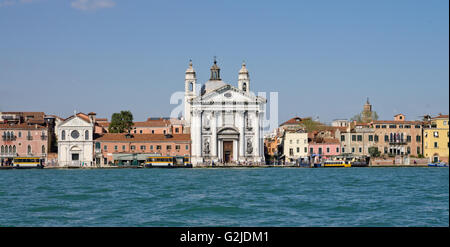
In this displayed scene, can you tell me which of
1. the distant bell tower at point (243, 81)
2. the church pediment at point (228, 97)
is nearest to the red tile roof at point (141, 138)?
the church pediment at point (228, 97)

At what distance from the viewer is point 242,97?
201 ft

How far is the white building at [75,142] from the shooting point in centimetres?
6047

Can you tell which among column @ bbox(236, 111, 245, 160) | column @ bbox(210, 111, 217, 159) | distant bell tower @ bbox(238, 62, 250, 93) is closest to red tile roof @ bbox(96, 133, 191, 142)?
column @ bbox(210, 111, 217, 159)

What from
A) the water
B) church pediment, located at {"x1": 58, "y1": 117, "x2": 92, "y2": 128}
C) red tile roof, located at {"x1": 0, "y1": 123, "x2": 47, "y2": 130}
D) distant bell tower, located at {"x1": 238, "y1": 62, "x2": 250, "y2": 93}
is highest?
distant bell tower, located at {"x1": 238, "y1": 62, "x2": 250, "y2": 93}

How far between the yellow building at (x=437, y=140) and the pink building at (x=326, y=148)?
8559 millimetres

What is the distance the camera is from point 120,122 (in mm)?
70062

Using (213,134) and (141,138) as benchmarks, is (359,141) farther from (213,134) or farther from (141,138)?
(141,138)

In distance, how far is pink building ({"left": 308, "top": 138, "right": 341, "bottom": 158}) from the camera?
63.2m

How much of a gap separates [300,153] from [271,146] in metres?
11.7

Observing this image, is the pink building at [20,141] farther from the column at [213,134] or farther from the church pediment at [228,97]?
the column at [213,134]

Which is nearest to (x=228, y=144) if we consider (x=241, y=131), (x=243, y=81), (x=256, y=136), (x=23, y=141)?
(x=241, y=131)

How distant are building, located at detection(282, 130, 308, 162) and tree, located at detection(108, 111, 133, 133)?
61.0 ft

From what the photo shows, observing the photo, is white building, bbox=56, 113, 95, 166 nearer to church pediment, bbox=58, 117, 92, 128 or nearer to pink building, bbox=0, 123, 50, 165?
church pediment, bbox=58, 117, 92, 128
